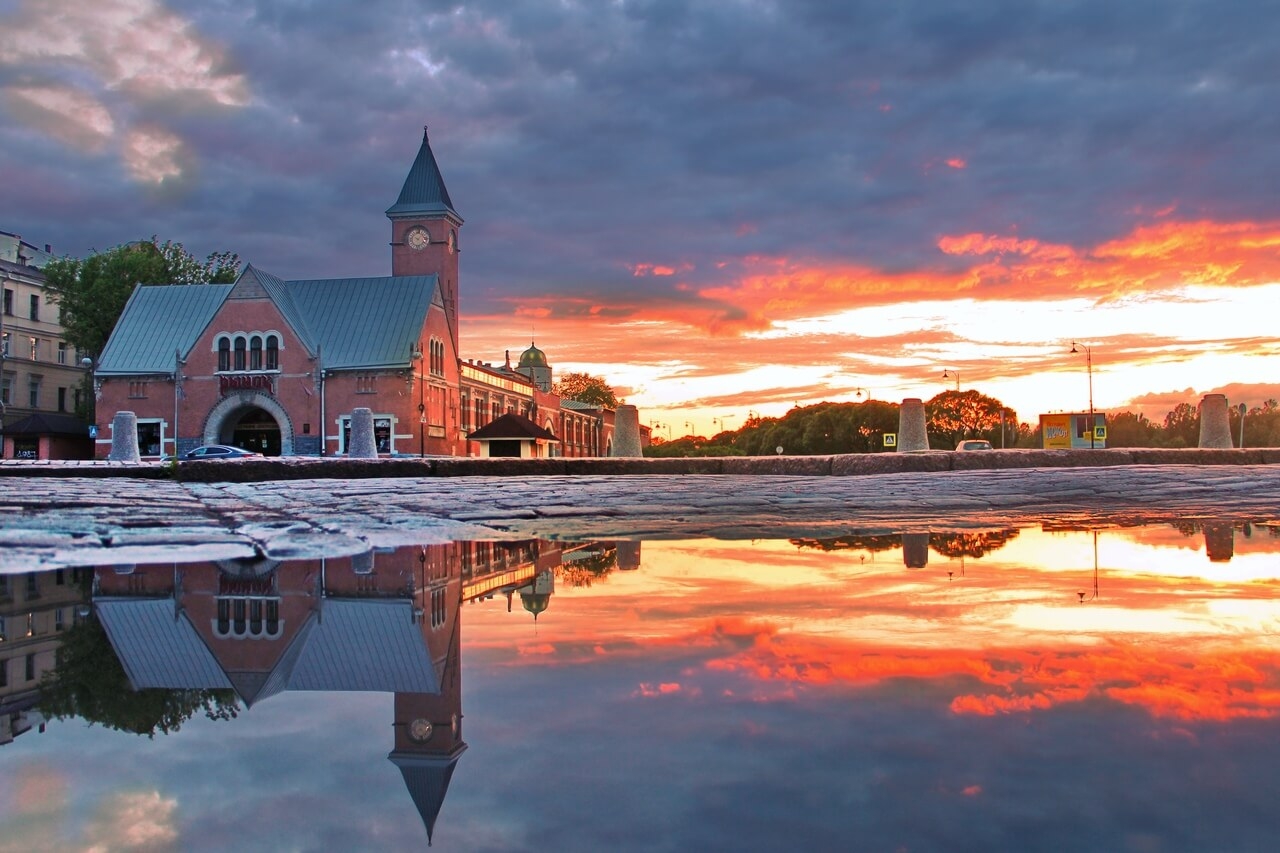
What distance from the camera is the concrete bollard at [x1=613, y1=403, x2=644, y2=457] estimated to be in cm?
2255

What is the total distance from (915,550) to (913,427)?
54.5 ft

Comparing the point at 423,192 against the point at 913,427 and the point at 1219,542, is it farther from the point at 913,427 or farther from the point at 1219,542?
the point at 1219,542

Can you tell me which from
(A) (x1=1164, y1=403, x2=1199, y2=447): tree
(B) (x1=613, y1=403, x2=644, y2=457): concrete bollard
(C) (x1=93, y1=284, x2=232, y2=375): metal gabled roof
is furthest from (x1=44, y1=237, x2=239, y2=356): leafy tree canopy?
(A) (x1=1164, y1=403, x2=1199, y2=447): tree

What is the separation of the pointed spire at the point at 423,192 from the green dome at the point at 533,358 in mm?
67084

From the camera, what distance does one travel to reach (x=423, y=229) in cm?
6956

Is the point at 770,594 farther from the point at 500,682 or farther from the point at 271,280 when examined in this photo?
the point at 271,280

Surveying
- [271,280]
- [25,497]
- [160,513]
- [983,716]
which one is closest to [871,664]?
[983,716]

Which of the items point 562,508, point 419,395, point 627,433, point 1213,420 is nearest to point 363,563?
point 562,508

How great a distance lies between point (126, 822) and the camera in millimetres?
1907

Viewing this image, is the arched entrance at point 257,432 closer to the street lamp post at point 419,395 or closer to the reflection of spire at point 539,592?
the street lamp post at point 419,395

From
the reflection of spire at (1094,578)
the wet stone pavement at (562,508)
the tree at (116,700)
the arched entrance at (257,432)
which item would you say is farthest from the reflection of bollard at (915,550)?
the arched entrance at (257,432)

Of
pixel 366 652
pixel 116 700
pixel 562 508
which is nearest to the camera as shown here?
pixel 116 700

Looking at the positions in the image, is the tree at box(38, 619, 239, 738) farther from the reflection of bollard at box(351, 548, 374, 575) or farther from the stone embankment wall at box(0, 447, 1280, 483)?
the stone embankment wall at box(0, 447, 1280, 483)

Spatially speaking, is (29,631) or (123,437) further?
(123,437)
